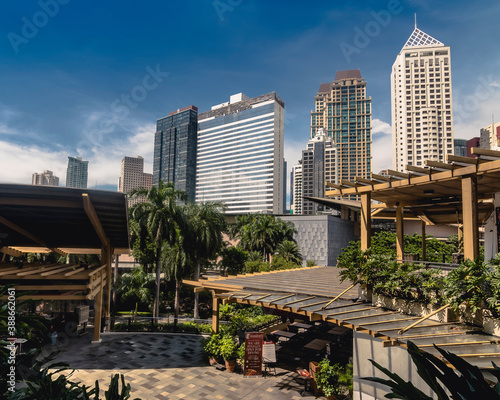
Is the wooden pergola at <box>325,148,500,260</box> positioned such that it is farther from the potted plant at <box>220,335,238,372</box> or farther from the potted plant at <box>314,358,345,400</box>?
the potted plant at <box>220,335,238,372</box>

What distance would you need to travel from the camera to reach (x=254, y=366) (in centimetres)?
1180

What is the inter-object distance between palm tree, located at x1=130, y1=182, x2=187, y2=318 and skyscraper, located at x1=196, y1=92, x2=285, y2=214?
4410 inches

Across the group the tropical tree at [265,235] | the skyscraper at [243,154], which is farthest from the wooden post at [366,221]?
the skyscraper at [243,154]

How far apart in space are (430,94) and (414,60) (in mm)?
15821

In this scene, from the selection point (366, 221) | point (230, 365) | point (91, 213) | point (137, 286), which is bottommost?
point (137, 286)

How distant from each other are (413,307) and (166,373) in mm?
9232

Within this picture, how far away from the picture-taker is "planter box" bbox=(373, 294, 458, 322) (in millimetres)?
7430

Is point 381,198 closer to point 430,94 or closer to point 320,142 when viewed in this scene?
point 430,94

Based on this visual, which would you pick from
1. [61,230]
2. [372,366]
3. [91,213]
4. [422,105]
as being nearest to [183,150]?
[422,105]

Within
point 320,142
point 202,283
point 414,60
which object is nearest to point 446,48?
point 414,60

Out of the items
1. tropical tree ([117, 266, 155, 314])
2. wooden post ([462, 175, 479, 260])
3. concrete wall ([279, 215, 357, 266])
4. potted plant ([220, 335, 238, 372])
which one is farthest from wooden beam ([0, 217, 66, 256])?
concrete wall ([279, 215, 357, 266])

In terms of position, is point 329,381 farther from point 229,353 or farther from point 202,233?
point 202,233

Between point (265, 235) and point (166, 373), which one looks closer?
point (166, 373)

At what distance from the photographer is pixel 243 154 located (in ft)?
520
